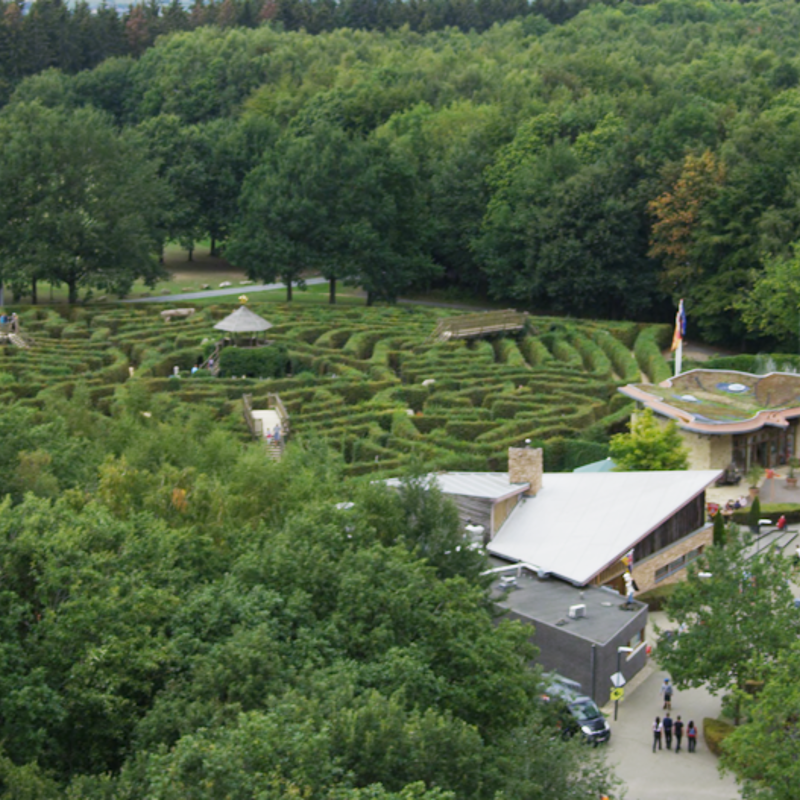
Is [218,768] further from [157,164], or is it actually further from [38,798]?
[157,164]

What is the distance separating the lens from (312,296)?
9812 cm

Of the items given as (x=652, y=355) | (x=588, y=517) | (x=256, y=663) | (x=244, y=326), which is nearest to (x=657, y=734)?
(x=588, y=517)

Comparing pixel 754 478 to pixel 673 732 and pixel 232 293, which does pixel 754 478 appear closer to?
pixel 673 732

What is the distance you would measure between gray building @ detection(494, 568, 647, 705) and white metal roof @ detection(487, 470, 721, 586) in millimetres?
931

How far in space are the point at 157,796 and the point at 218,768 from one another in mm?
1051

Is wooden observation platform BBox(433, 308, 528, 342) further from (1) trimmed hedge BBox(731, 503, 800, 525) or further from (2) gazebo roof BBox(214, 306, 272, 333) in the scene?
(1) trimmed hedge BBox(731, 503, 800, 525)

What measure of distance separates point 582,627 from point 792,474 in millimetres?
21735

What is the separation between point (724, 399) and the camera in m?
58.5

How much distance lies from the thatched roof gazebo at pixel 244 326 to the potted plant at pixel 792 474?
28.6 meters

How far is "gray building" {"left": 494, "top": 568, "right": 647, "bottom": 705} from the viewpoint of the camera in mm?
35500

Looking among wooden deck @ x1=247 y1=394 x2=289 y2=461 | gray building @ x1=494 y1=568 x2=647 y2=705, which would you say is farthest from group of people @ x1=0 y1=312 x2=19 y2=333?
gray building @ x1=494 y1=568 x2=647 y2=705

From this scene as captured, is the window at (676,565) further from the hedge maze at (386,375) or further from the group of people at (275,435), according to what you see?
the group of people at (275,435)

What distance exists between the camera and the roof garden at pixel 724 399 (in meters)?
54.3

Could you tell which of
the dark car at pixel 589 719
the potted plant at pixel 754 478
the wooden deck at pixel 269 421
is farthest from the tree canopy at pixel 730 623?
the wooden deck at pixel 269 421
